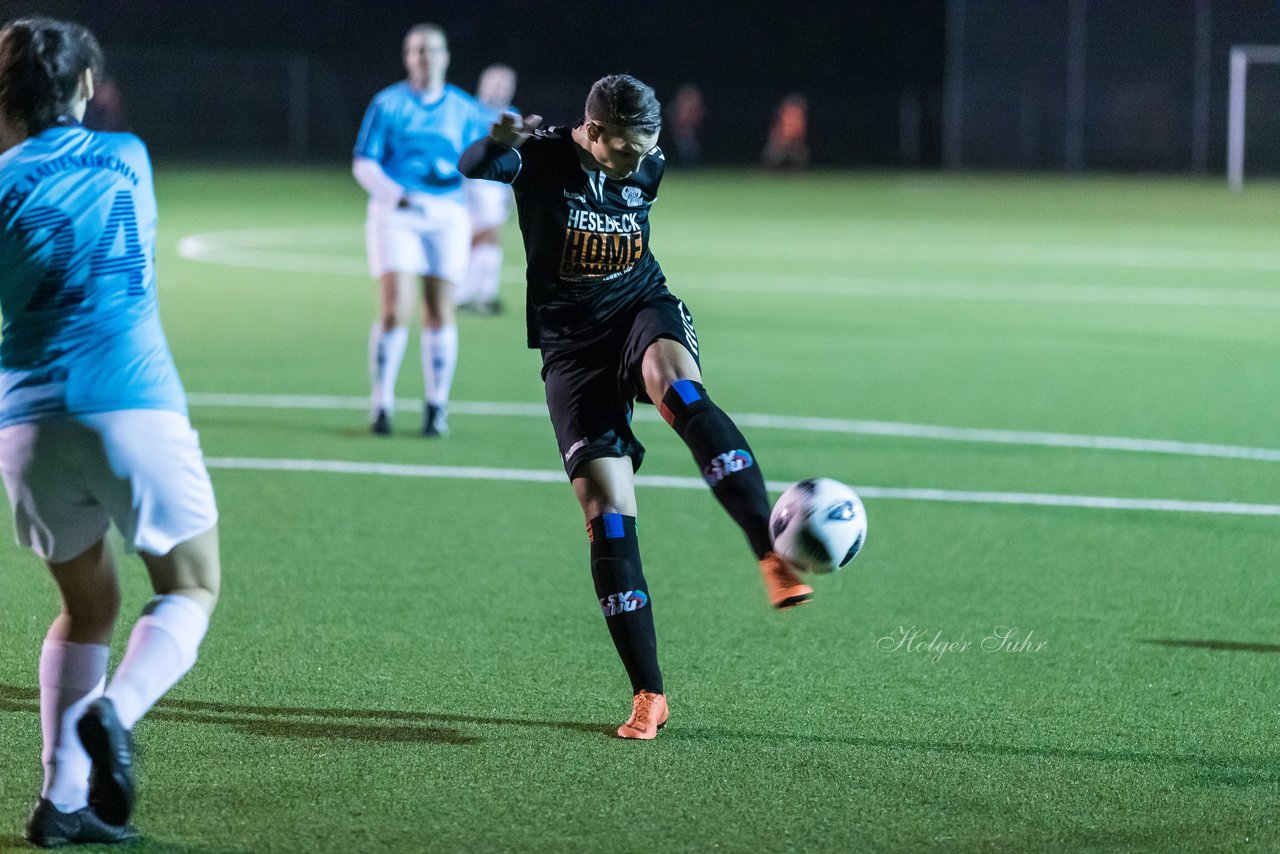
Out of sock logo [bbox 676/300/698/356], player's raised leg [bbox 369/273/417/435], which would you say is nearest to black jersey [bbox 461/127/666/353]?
sock logo [bbox 676/300/698/356]

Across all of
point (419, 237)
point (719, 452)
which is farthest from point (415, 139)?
point (719, 452)

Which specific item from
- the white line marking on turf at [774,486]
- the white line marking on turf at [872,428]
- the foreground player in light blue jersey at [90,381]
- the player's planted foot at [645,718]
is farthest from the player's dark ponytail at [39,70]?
the white line marking on turf at [872,428]

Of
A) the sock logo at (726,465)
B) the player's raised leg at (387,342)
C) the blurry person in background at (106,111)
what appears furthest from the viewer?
the blurry person in background at (106,111)

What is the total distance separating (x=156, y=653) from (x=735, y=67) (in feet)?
173

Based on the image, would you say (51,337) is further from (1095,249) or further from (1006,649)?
(1095,249)

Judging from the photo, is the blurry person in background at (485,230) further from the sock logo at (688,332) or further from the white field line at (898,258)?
the sock logo at (688,332)

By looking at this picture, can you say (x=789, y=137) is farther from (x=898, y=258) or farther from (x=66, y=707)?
(x=66, y=707)

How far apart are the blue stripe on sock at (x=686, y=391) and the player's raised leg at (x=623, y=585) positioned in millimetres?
330

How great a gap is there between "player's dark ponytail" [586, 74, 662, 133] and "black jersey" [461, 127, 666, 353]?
0.27 metres

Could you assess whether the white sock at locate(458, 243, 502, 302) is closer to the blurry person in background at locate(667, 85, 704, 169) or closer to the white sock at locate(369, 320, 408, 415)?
the white sock at locate(369, 320, 408, 415)

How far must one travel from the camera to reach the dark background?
40906 mm

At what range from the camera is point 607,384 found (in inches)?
211

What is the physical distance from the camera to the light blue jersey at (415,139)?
10.4m

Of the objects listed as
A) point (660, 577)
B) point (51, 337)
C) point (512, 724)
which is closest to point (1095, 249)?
point (660, 577)
